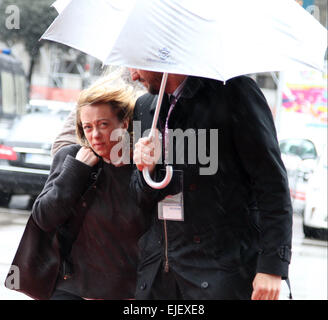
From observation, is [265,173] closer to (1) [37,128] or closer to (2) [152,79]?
(2) [152,79]

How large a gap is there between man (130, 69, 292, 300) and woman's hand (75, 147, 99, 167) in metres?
0.39

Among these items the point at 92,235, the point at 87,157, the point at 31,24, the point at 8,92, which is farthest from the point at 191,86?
the point at 31,24

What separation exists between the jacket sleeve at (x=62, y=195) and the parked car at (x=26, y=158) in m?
7.19

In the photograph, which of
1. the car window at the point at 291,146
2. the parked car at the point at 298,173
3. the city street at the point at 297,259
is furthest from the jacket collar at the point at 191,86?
the car window at the point at 291,146

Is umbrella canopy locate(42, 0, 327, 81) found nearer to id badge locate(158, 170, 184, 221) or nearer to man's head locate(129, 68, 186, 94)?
man's head locate(129, 68, 186, 94)

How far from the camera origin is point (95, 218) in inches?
116

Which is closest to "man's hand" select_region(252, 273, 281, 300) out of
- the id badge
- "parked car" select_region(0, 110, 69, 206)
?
the id badge

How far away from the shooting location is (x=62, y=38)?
303cm

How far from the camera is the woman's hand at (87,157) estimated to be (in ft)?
9.92

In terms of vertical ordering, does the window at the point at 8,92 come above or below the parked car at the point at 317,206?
above

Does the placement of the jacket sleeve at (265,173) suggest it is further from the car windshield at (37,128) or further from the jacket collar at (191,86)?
the car windshield at (37,128)

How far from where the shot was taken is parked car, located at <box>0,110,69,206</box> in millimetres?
10375

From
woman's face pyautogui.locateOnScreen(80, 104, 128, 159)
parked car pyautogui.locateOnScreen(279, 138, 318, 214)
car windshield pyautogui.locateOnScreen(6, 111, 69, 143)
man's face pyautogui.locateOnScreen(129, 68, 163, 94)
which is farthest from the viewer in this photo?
parked car pyautogui.locateOnScreen(279, 138, 318, 214)

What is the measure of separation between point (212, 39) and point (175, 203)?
60cm
